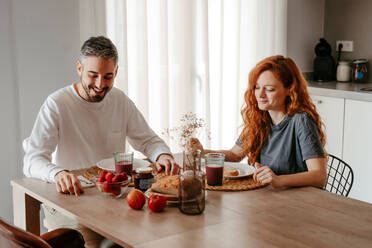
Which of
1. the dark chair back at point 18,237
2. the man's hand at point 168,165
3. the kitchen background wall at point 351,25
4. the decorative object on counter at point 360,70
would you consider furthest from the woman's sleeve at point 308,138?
the kitchen background wall at point 351,25

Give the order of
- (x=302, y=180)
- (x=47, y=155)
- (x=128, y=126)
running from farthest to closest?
(x=128, y=126)
(x=47, y=155)
(x=302, y=180)

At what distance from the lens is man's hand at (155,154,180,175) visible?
2176 millimetres

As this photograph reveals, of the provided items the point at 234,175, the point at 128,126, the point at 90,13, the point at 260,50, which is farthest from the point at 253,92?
the point at 260,50

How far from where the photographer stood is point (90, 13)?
9.75ft

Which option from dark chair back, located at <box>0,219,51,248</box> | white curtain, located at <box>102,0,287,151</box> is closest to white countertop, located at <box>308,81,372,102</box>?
white curtain, located at <box>102,0,287,151</box>

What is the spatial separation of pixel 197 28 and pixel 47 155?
1.67m

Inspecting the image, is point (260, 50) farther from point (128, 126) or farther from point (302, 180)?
point (302, 180)

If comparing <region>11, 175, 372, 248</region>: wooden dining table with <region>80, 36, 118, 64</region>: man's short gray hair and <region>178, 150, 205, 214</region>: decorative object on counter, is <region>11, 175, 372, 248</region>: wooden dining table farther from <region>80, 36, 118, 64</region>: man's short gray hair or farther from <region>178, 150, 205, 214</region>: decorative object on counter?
<region>80, 36, 118, 64</region>: man's short gray hair

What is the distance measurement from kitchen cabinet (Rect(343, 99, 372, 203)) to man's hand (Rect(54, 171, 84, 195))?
2333mm

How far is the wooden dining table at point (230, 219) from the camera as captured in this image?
1513 mm

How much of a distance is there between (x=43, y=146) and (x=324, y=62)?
2.76 metres

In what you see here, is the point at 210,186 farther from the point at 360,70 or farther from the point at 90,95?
the point at 360,70

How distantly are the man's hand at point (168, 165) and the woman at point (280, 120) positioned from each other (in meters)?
0.15

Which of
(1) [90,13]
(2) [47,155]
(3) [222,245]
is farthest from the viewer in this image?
(1) [90,13]
